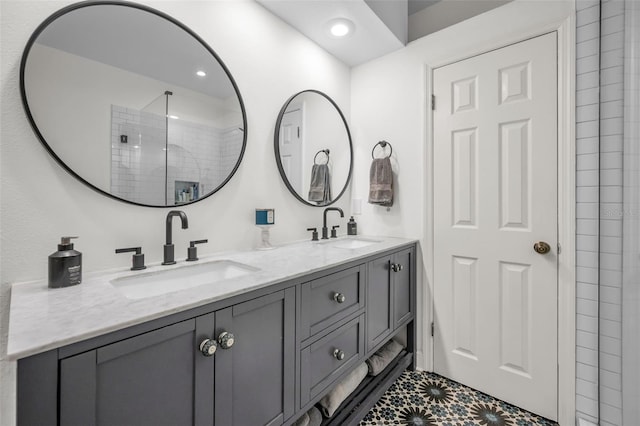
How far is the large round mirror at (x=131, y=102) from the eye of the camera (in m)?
1.02

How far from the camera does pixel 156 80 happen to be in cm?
126

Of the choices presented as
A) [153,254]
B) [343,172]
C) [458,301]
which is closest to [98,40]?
[153,254]

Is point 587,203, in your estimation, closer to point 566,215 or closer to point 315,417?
point 566,215

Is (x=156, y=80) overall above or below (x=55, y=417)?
above

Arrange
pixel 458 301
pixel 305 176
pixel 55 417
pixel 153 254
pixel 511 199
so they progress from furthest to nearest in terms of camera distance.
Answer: pixel 305 176
pixel 458 301
pixel 511 199
pixel 153 254
pixel 55 417

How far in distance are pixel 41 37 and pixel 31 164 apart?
446 mm

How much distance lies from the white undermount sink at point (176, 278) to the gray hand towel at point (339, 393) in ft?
2.54

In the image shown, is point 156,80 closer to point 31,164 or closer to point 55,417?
point 31,164

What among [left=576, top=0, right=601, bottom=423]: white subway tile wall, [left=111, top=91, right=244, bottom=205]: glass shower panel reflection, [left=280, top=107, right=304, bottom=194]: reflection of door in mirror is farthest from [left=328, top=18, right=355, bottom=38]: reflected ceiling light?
[left=576, top=0, right=601, bottom=423]: white subway tile wall

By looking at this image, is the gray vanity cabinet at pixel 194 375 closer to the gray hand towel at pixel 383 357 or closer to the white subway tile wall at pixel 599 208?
the gray hand towel at pixel 383 357

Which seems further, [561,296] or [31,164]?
[561,296]

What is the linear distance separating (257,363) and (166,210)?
0.80m

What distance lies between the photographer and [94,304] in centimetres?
77

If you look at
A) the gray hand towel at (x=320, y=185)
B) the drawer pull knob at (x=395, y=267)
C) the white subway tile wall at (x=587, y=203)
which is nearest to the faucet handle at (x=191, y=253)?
the gray hand towel at (x=320, y=185)
